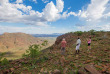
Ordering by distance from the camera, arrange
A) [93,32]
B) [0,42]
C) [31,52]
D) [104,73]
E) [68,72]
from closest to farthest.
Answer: [104,73] < [68,72] < [31,52] < [93,32] < [0,42]

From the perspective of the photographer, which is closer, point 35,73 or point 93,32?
point 35,73

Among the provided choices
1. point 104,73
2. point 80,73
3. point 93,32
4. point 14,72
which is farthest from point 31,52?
point 93,32

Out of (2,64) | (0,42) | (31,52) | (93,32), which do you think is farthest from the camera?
(0,42)

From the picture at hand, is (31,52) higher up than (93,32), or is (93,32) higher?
(93,32)

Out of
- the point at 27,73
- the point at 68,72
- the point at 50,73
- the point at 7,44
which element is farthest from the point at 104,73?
the point at 7,44

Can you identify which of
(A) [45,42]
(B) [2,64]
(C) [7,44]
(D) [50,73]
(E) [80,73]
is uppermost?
(A) [45,42]

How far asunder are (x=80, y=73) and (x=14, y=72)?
616 centimetres

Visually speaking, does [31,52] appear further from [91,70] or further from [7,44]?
[7,44]

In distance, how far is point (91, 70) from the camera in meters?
5.61

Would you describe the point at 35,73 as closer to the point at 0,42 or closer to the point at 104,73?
the point at 104,73

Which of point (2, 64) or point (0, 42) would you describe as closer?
point (2, 64)

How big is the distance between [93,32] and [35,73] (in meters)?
22.3

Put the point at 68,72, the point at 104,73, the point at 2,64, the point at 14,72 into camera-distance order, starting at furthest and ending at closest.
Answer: the point at 2,64 → the point at 14,72 → the point at 68,72 → the point at 104,73

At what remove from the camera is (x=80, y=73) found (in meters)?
5.67
